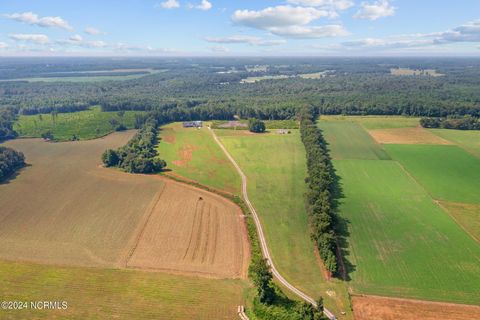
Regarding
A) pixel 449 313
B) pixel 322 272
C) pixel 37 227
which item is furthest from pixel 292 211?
pixel 37 227

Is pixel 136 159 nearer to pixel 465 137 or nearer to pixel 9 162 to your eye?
pixel 9 162

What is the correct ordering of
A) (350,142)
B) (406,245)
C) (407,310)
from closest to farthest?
1. (407,310)
2. (406,245)
3. (350,142)

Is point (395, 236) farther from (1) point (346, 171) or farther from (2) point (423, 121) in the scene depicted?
(2) point (423, 121)

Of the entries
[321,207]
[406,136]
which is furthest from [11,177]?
[406,136]

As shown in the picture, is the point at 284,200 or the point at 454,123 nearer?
the point at 284,200

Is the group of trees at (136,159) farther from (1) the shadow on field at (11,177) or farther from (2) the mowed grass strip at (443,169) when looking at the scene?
(2) the mowed grass strip at (443,169)

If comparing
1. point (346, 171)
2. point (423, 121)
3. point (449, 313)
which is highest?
point (423, 121)
